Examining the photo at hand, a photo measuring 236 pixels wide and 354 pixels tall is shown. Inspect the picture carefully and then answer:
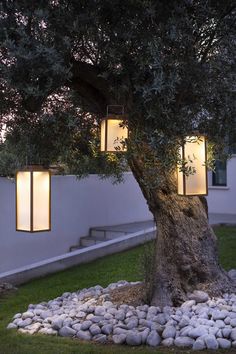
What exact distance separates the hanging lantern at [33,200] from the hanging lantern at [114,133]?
794mm

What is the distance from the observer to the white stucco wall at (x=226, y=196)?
1662cm

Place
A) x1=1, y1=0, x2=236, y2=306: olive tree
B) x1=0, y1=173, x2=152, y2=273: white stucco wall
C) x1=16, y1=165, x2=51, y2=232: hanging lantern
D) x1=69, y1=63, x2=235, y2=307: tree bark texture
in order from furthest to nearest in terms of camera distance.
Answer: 1. x1=0, y1=173, x2=152, y2=273: white stucco wall
2. x1=69, y1=63, x2=235, y2=307: tree bark texture
3. x1=16, y1=165, x2=51, y2=232: hanging lantern
4. x1=1, y1=0, x2=236, y2=306: olive tree

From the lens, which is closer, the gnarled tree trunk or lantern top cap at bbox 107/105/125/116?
lantern top cap at bbox 107/105/125/116

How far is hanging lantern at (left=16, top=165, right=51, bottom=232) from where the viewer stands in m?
4.78

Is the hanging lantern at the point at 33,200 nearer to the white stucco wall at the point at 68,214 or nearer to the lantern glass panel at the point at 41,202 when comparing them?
the lantern glass panel at the point at 41,202

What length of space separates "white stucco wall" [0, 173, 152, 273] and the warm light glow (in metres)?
6.22

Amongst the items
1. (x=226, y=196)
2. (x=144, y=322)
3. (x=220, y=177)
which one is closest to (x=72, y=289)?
(x=144, y=322)

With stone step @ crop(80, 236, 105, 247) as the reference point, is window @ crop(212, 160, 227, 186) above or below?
above

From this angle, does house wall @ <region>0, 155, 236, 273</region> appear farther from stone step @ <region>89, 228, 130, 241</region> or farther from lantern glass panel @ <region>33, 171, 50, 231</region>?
lantern glass panel @ <region>33, 171, 50, 231</region>

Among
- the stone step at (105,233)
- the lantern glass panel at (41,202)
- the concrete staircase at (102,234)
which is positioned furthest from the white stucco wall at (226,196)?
the lantern glass panel at (41,202)

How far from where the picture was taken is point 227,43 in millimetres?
5297

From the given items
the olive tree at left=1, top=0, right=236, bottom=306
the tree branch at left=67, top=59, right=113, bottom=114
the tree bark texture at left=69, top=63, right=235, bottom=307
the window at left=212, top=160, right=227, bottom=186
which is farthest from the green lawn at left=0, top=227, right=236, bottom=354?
the window at left=212, top=160, right=227, bottom=186

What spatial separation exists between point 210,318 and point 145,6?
3336mm

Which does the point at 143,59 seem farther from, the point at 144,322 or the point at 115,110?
the point at 144,322
